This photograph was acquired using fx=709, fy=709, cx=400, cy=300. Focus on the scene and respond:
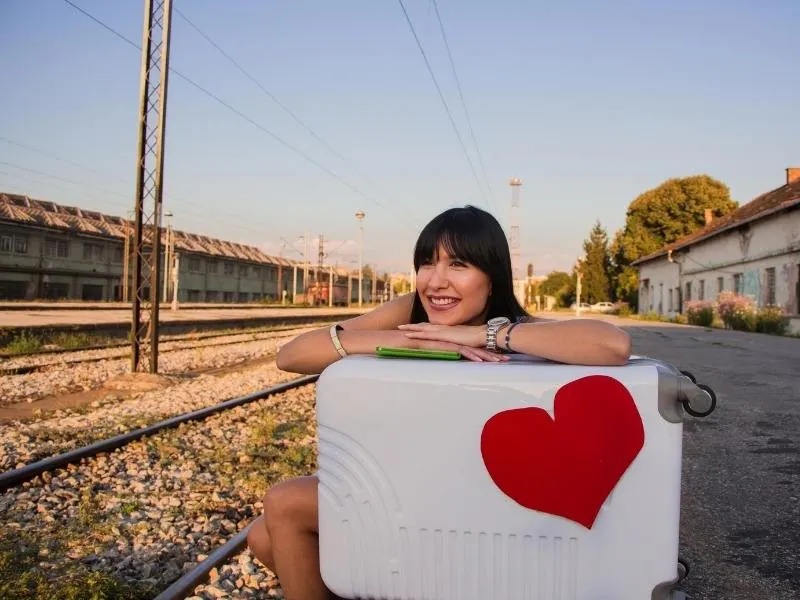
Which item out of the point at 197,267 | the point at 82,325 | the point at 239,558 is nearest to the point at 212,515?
the point at 239,558

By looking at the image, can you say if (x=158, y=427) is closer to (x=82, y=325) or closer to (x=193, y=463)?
(x=193, y=463)

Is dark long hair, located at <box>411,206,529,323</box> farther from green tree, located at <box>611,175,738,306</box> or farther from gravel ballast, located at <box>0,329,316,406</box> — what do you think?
green tree, located at <box>611,175,738,306</box>

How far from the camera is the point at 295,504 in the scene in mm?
1938

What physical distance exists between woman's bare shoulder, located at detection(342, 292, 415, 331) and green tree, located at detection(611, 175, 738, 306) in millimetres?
58442

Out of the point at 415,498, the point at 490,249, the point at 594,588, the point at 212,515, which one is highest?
the point at 490,249

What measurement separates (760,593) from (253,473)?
333cm

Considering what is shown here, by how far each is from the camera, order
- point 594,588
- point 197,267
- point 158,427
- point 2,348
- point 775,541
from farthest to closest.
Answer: point 197,267, point 2,348, point 158,427, point 775,541, point 594,588

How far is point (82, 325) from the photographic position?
18.0 metres

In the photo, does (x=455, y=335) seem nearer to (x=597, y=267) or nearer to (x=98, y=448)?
(x=98, y=448)

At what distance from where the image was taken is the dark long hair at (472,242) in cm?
209

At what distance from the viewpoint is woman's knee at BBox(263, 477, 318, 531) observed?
192 centimetres

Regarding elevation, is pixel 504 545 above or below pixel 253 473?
above

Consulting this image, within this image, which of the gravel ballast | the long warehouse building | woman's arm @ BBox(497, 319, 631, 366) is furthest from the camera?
the long warehouse building

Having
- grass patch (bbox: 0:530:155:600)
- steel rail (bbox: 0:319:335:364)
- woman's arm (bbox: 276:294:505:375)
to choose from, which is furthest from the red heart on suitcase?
steel rail (bbox: 0:319:335:364)
